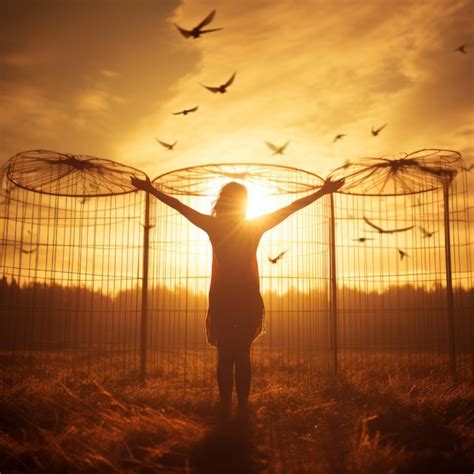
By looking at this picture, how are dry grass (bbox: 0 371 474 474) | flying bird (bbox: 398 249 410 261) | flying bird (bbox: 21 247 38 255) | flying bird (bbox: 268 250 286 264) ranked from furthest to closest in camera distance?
flying bird (bbox: 398 249 410 261)
flying bird (bbox: 268 250 286 264)
flying bird (bbox: 21 247 38 255)
dry grass (bbox: 0 371 474 474)

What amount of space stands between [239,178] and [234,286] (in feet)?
7.23

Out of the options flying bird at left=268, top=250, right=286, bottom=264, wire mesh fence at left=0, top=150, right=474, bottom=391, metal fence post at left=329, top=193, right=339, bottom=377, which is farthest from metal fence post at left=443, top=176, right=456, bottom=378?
flying bird at left=268, top=250, right=286, bottom=264

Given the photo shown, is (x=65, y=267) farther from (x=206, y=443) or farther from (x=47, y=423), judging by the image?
(x=206, y=443)

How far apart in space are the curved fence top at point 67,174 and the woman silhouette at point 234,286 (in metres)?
2.47

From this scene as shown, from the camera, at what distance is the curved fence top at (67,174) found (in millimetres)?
5957

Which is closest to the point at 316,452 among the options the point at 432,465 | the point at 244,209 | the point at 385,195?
the point at 432,465

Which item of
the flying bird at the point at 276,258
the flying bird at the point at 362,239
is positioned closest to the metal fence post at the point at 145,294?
the flying bird at the point at 276,258

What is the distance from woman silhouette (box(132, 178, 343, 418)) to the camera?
13.5 ft

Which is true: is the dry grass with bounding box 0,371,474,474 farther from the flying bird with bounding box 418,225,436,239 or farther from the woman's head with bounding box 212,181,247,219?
the flying bird with bounding box 418,225,436,239

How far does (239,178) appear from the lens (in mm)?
6004

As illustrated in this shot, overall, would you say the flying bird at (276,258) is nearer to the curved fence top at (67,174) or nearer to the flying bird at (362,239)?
the flying bird at (362,239)

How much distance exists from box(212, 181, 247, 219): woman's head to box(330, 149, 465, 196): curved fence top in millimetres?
2485

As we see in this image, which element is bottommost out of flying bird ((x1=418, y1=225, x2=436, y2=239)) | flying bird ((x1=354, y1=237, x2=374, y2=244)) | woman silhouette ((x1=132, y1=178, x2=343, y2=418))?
woman silhouette ((x1=132, y1=178, x2=343, y2=418))

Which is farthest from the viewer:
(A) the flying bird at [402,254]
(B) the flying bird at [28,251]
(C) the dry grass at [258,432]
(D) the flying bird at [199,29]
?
(A) the flying bird at [402,254]
